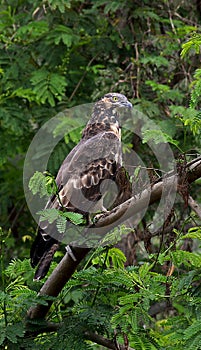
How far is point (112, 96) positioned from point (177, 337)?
2147 millimetres

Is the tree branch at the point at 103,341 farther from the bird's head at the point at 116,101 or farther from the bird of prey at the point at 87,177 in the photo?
the bird's head at the point at 116,101

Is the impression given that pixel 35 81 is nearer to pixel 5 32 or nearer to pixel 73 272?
pixel 5 32

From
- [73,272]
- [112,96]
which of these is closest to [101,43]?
[112,96]

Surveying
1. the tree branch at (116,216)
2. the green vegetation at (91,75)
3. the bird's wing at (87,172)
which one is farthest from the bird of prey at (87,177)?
the green vegetation at (91,75)

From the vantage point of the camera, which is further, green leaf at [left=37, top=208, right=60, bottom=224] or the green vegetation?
the green vegetation

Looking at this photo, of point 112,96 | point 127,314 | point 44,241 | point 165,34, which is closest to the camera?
point 127,314

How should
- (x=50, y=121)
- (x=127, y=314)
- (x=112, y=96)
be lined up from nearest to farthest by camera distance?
1. (x=127, y=314)
2. (x=112, y=96)
3. (x=50, y=121)

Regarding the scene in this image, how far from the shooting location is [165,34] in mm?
6398

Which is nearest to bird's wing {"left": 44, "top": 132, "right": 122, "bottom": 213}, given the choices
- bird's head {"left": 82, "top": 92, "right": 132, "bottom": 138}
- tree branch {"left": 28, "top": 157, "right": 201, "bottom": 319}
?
bird's head {"left": 82, "top": 92, "right": 132, "bottom": 138}

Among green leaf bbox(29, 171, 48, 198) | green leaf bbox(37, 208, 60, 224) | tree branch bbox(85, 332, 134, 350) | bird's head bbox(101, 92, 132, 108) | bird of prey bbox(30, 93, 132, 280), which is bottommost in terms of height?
tree branch bbox(85, 332, 134, 350)

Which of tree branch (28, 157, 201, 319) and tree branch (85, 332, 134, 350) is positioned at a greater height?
tree branch (28, 157, 201, 319)

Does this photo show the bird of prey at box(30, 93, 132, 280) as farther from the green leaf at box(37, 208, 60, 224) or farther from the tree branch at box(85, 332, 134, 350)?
the green leaf at box(37, 208, 60, 224)

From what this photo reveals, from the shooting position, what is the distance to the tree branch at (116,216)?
9.46 feet

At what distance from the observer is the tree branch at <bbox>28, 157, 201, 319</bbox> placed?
2.88 m
